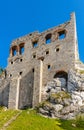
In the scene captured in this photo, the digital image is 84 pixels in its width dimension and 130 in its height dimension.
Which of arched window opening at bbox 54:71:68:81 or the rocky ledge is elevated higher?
arched window opening at bbox 54:71:68:81

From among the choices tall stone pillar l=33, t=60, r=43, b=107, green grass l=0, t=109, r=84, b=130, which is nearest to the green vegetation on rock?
tall stone pillar l=33, t=60, r=43, b=107

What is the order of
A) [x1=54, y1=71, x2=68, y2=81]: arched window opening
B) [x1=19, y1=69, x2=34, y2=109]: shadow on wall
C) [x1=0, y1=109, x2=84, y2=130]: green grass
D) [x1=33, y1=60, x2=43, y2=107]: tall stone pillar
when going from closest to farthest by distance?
[x1=0, y1=109, x2=84, y2=130]: green grass
[x1=33, y1=60, x2=43, y2=107]: tall stone pillar
[x1=54, y1=71, x2=68, y2=81]: arched window opening
[x1=19, y1=69, x2=34, y2=109]: shadow on wall

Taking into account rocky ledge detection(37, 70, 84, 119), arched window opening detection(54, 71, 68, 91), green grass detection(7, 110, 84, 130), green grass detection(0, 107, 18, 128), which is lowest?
green grass detection(7, 110, 84, 130)

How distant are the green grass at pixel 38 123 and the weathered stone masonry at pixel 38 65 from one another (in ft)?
21.5

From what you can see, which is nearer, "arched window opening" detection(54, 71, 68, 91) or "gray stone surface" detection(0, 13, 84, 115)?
"gray stone surface" detection(0, 13, 84, 115)

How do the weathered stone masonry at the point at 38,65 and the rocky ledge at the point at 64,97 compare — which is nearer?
the rocky ledge at the point at 64,97

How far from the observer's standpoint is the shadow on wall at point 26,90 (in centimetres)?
5741

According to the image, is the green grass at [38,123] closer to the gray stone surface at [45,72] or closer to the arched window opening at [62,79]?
the gray stone surface at [45,72]

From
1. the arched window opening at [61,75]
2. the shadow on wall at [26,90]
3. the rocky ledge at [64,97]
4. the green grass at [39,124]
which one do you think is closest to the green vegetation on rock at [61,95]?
the rocky ledge at [64,97]

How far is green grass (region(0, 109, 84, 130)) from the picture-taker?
145ft

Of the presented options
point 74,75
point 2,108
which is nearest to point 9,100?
point 2,108

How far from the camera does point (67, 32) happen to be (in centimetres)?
6012

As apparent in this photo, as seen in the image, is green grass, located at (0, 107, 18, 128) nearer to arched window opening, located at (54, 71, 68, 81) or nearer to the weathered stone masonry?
the weathered stone masonry

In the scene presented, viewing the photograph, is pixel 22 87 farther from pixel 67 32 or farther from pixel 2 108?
pixel 67 32
